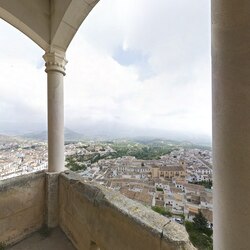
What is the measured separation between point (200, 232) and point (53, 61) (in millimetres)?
3326

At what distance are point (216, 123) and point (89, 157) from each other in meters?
3.59

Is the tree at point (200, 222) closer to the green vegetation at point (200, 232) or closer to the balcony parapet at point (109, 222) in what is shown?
the green vegetation at point (200, 232)

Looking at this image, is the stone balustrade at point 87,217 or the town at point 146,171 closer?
the stone balustrade at point 87,217

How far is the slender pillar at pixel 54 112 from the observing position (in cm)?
295

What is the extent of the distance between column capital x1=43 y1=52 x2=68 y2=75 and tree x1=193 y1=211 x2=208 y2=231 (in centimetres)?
312

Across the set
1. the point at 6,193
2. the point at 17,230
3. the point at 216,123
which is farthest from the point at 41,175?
the point at 216,123

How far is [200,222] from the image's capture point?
1.64 metres

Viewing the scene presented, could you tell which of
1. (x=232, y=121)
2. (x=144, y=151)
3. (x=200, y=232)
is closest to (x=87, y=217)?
(x=200, y=232)

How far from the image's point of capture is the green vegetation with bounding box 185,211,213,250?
133 centimetres

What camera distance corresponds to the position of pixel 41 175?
295cm

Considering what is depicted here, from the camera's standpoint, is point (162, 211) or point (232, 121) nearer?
point (232, 121)

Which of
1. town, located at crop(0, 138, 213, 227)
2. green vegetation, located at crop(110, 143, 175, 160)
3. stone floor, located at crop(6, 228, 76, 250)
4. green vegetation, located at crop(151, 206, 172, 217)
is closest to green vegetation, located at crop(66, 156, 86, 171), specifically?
town, located at crop(0, 138, 213, 227)

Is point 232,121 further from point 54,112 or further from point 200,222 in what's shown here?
point 54,112

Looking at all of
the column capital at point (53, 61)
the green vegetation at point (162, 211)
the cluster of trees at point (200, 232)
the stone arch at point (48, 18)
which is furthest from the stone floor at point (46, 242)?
the stone arch at point (48, 18)
